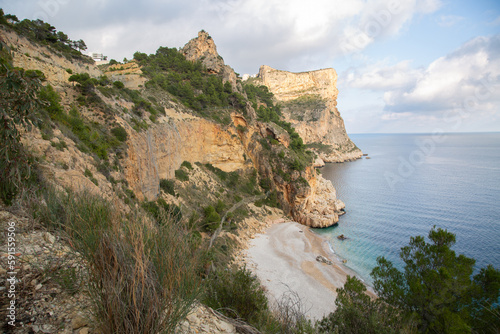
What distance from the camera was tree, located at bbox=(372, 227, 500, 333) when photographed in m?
7.62

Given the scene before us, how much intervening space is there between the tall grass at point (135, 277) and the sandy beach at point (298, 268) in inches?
473

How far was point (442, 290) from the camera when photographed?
804 centimetres

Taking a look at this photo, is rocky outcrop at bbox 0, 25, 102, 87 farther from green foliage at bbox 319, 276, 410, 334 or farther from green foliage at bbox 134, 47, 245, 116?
green foliage at bbox 319, 276, 410, 334

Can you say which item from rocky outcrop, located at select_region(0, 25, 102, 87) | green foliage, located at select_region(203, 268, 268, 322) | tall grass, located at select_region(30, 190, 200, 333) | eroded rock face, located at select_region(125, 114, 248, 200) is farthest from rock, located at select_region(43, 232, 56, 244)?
rocky outcrop, located at select_region(0, 25, 102, 87)

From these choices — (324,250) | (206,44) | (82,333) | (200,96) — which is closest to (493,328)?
(82,333)

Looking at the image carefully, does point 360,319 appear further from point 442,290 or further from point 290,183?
point 290,183

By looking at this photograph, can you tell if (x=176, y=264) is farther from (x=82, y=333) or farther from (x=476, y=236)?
(x=476, y=236)

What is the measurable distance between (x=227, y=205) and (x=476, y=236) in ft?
93.3

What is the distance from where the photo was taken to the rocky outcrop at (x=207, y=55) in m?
43.1

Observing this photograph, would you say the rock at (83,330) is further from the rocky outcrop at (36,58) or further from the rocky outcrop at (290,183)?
the rocky outcrop at (290,183)

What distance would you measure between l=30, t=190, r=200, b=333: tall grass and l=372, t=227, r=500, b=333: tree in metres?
8.71

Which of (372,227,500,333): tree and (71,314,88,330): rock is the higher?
(71,314,88,330): rock

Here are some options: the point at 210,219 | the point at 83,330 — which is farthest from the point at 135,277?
the point at 210,219

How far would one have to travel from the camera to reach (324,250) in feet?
85.2
